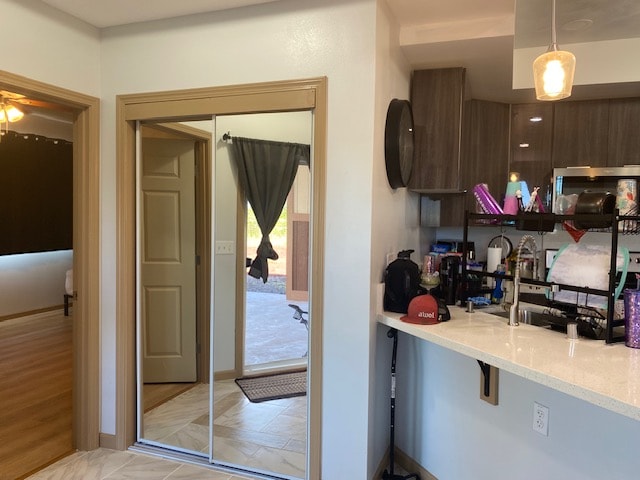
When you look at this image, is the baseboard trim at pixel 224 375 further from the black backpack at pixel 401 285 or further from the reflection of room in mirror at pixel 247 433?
the black backpack at pixel 401 285

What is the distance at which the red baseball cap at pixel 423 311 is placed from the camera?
2096 mm

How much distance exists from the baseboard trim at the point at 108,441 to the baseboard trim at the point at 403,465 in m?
1.53

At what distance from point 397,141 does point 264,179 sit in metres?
0.76

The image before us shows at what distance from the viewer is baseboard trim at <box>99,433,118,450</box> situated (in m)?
2.71

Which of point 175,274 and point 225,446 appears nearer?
point 225,446

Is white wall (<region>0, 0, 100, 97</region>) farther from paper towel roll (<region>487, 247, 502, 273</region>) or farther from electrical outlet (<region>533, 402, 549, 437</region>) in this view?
electrical outlet (<region>533, 402, 549, 437</region>)

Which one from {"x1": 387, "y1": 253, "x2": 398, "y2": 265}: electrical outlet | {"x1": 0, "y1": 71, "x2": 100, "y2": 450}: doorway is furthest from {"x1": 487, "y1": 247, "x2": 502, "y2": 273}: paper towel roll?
{"x1": 0, "y1": 71, "x2": 100, "y2": 450}: doorway

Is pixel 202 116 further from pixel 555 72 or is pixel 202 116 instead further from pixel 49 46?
pixel 555 72

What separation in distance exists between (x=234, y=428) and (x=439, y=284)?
1.47m

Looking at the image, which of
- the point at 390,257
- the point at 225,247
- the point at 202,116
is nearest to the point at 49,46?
the point at 202,116

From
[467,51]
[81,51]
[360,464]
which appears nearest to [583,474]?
[360,464]

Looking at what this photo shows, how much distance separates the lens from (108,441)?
273cm

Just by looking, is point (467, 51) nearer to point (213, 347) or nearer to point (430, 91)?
point (430, 91)

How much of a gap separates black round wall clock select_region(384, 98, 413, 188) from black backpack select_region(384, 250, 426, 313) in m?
0.46
